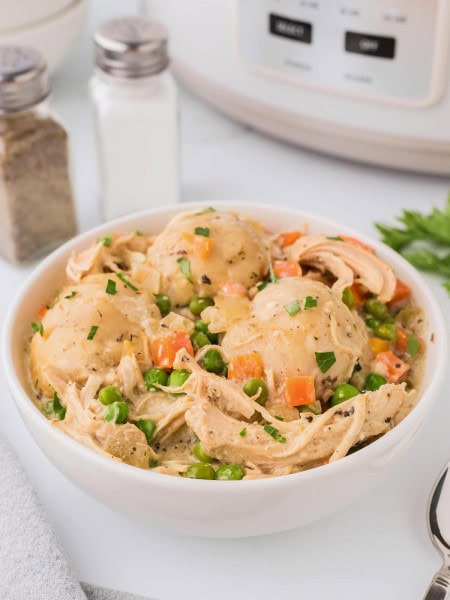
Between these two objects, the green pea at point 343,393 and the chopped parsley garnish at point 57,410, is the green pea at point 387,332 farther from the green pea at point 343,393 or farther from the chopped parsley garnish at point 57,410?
the chopped parsley garnish at point 57,410

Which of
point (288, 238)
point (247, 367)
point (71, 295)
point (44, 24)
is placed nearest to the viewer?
point (247, 367)

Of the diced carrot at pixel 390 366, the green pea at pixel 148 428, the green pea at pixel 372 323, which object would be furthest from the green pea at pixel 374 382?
the green pea at pixel 148 428

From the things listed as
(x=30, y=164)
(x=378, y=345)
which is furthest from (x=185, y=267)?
(x=30, y=164)

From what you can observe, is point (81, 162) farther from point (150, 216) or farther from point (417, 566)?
point (417, 566)

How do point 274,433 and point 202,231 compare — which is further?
point 202,231

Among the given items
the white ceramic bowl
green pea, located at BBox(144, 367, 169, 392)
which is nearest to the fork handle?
the white ceramic bowl

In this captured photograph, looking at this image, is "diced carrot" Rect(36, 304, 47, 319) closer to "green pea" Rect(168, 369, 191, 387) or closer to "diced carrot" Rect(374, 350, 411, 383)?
"green pea" Rect(168, 369, 191, 387)

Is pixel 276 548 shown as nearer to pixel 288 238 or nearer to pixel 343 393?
pixel 343 393
